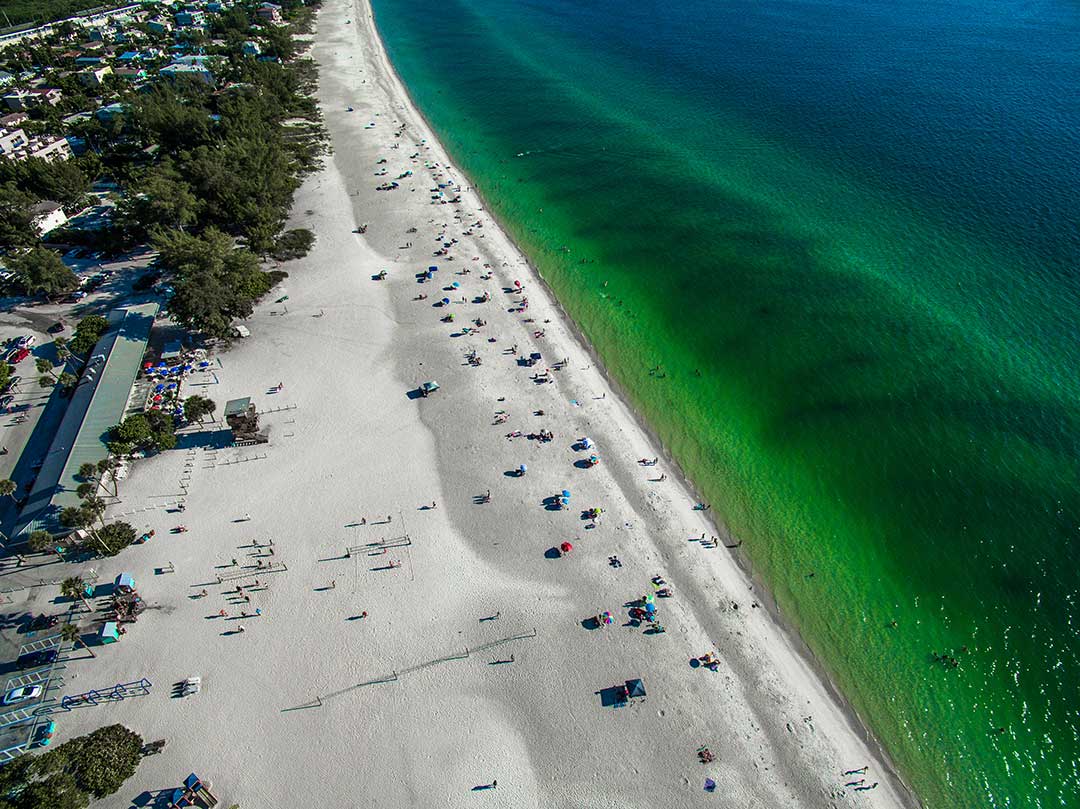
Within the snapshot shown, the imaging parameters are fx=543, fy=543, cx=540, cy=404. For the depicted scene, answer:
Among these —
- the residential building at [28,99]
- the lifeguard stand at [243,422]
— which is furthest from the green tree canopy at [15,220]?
the residential building at [28,99]

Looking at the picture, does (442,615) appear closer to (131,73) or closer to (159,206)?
(159,206)

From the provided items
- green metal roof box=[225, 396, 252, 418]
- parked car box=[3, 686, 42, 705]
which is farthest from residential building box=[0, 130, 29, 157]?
parked car box=[3, 686, 42, 705]

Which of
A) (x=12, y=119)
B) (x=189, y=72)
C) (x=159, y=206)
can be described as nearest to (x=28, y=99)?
(x=12, y=119)

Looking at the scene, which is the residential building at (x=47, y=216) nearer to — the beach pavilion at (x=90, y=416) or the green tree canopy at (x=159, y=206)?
the green tree canopy at (x=159, y=206)

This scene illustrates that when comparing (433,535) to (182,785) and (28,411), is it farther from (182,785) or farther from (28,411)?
(28,411)

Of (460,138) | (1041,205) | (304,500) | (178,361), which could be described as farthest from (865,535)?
(460,138)

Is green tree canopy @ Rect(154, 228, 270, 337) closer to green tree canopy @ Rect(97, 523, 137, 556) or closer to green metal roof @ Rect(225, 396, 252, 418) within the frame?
green metal roof @ Rect(225, 396, 252, 418)
